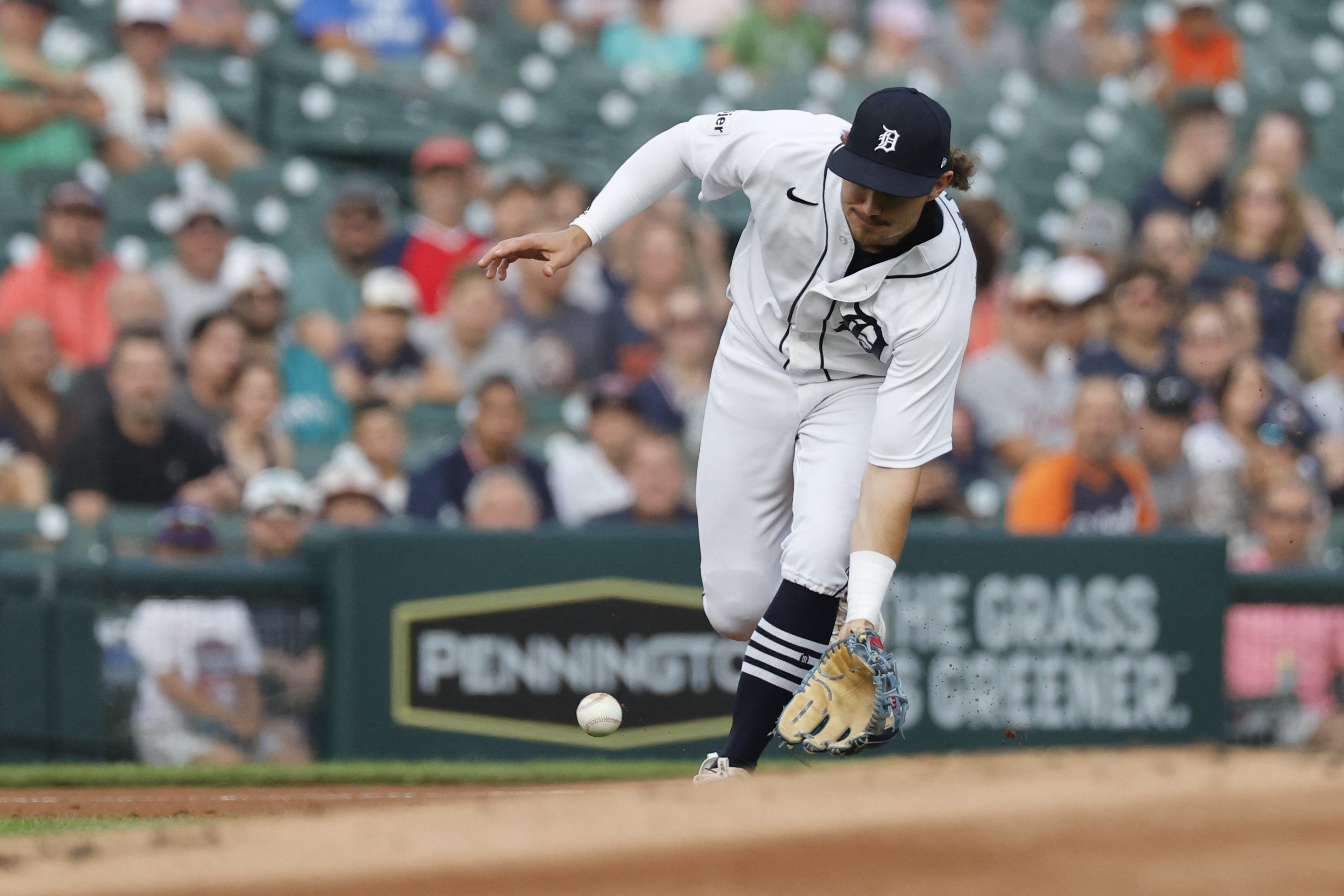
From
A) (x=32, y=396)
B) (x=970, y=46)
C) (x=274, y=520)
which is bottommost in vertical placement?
(x=274, y=520)

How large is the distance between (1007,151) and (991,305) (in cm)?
234

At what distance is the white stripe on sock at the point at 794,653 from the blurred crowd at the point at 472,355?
2.75m

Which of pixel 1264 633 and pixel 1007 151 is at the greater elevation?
pixel 1007 151

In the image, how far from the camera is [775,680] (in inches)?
181

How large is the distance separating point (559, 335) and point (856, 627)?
4613 mm

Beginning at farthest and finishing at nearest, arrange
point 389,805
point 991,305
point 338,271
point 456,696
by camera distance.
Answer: point 991,305 → point 338,271 → point 456,696 → point 389,805

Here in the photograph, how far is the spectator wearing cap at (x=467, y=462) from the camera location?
7.47 metres

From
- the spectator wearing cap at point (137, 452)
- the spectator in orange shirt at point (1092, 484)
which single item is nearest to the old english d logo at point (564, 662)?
the spectator wearing cap at point (137, 452)

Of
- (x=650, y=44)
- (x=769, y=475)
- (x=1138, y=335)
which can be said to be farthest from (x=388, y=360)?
(x=769, y=475)

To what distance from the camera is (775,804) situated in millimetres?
3193

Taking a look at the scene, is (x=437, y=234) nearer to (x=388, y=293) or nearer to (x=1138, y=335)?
(x=388, y=293)

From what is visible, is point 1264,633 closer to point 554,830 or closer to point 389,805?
point 389,805

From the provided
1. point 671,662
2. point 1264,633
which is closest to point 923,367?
point 671,662

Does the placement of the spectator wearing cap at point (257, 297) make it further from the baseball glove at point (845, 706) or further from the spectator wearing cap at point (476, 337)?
the baseball glove at point (845, 706)
